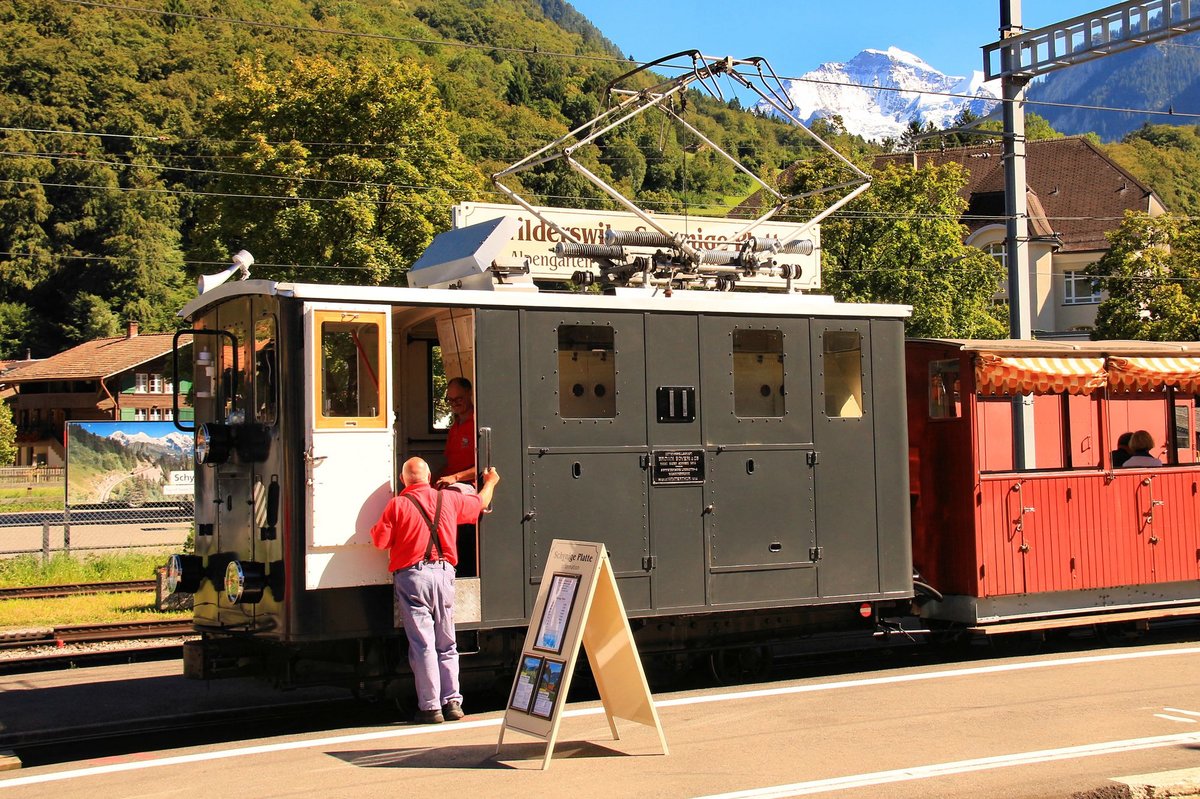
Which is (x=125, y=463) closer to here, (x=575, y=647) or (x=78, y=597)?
(x=78, y=597)

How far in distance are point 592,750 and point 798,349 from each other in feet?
12.8

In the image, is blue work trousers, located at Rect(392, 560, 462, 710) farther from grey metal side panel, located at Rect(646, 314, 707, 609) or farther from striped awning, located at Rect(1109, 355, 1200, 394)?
striped awning, located at Rect(1109, 355, 1200, 394)

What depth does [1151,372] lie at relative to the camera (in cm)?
1176

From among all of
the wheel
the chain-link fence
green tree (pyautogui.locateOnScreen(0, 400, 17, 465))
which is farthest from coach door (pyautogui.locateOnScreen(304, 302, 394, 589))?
green tree (pyautogui.locateOnScreen(0, 400, 17, 465))

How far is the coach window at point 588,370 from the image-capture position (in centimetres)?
920

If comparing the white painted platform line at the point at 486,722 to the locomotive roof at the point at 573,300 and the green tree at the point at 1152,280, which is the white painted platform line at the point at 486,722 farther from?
the green tree at the point at 1152,280

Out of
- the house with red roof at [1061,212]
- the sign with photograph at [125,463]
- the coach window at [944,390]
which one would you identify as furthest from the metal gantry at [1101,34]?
the house with red roof at [1061,212]

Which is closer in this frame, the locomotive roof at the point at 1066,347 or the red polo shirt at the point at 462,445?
the red polo shirt at the point at 462,445

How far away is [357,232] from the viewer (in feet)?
96.5

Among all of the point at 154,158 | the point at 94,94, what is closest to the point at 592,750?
the point at 154,158

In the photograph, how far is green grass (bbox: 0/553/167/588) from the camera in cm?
1906

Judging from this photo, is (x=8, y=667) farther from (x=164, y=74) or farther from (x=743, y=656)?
(x=164, y=74)

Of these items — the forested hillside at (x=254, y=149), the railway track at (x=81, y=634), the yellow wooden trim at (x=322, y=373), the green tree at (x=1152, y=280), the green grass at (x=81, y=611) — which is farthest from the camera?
the green tree at (x=1152, y=280)

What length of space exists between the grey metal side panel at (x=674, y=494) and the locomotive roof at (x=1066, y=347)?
293 cm
